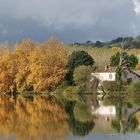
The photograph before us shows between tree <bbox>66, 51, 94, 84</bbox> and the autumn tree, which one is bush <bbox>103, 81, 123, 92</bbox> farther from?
the autumn tree

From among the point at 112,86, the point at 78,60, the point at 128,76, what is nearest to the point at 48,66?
the point at 78,60

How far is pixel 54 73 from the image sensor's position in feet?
290

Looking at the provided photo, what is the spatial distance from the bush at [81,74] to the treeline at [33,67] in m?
3.17

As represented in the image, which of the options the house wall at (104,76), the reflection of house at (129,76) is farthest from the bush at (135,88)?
the house wall at (104,76)

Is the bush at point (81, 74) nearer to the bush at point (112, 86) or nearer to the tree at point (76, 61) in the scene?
the tree at point (76, 61)

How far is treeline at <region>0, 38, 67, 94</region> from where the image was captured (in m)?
88.3

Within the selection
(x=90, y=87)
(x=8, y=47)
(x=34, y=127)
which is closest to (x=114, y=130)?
(x=34, y=127)

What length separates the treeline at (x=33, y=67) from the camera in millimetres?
88312

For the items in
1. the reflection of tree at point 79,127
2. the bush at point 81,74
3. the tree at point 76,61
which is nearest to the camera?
the reflection of tree at point 79,127

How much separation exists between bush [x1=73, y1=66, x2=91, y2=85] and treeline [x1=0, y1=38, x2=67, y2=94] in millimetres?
3173

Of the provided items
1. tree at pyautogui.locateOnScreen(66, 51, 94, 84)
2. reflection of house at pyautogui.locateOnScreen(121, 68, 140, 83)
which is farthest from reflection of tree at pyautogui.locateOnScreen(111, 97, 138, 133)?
tree at pyautogui.locateOnScreen(66, 51, 94, 84)

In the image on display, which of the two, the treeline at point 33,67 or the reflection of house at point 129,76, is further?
the treeline at point 33,67

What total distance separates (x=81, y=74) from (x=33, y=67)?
9507mm

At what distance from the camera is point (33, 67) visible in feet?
294
